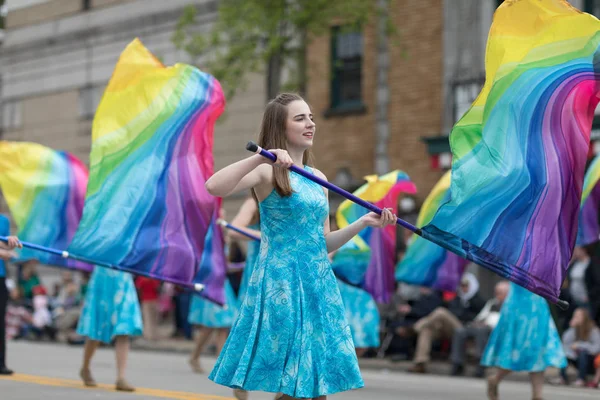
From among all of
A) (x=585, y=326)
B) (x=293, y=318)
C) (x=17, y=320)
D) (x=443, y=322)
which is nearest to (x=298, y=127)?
(x=293, y=318)

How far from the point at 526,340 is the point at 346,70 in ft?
43.1

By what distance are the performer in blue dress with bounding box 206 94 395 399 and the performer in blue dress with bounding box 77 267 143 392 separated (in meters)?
4.94

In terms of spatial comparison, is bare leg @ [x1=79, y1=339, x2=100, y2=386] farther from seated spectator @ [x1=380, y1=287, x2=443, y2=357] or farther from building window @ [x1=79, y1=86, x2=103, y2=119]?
building window @ [x1=79, y1=86, x2=103, y2=119]

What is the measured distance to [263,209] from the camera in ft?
20.8

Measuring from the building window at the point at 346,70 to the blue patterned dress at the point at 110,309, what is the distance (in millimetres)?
11947

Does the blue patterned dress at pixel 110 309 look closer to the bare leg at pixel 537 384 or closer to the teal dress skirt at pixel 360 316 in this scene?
the teal dress skirt at pixel 360 316

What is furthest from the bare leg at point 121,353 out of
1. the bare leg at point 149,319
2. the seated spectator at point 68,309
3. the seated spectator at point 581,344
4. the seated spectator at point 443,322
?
the bare leg at point 149,319

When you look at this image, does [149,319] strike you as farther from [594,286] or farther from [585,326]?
[594,286]

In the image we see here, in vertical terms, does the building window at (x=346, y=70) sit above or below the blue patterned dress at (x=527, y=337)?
above

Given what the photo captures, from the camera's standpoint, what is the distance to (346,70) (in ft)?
75.7

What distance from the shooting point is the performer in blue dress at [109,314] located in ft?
36.3

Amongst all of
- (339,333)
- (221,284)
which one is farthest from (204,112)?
(339,333)

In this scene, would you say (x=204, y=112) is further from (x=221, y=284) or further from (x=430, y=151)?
(x=430, y=151)

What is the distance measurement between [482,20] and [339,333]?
1516cm
